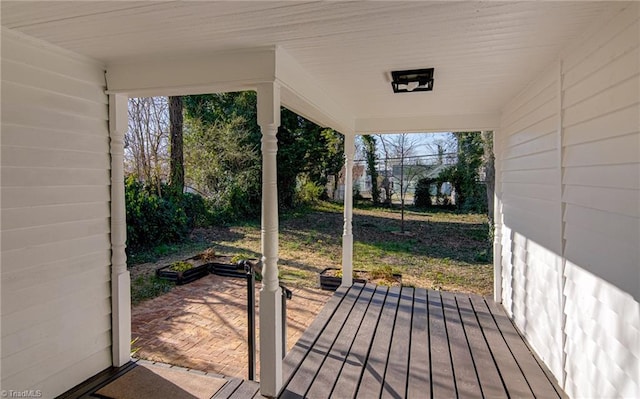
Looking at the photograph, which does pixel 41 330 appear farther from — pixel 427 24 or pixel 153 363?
pixel 427 24

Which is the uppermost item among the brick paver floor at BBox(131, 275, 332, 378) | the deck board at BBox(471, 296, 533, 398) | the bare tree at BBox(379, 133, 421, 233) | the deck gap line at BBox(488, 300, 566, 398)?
the bare tree at BBox(379, 133, 421, 233)

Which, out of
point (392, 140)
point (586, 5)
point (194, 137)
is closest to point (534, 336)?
point (586, 5)

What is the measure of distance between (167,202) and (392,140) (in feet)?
17.7

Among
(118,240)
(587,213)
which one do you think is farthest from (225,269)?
(587,213)

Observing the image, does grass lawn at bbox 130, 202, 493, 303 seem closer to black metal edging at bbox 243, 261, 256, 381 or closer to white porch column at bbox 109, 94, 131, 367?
white porch column at bbox 109, 94, 131, 367

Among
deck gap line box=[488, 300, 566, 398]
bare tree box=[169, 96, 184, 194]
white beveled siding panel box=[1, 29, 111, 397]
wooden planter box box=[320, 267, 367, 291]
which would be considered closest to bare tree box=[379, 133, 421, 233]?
wooden planter box box=[320, 267, 367, 291]

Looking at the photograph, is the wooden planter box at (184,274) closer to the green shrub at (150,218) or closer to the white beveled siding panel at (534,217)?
the green shrub at (150,218)

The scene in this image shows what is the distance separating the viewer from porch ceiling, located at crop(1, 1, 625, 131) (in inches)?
63.2

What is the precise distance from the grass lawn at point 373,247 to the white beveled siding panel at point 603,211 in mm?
3248

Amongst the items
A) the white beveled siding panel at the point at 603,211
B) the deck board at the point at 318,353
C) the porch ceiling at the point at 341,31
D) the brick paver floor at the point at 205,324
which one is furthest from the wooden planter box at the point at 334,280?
the porch ceiling at the point at 341,31

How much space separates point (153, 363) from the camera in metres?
2.71

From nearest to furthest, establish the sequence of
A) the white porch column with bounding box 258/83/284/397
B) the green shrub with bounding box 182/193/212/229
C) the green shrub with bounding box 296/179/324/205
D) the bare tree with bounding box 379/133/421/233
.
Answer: the white porch column with bounding box 258/83/284/397 → the green shrub with bounding box 182/193/212/229 → the bare tree with bounding box 379/133/421/233 → the green shrub with bounding box 296/179/324/205

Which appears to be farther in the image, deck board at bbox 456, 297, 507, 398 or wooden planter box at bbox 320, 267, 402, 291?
wooden planter box at bbox 320, 267, 402, 291

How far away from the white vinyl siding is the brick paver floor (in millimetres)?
2250
